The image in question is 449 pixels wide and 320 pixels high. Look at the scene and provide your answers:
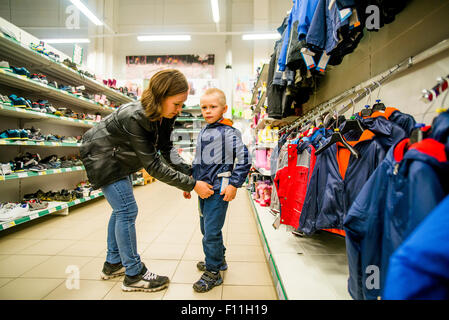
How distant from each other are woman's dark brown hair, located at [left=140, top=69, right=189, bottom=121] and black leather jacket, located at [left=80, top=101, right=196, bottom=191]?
5 cm

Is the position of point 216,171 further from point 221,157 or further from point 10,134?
point 10,134

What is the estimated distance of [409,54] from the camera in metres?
1.18

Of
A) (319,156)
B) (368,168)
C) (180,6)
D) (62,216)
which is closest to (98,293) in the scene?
(319,156)

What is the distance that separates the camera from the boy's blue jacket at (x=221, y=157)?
4.52ft

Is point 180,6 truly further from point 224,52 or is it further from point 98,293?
point 98,293

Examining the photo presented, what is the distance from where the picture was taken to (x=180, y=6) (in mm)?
7754

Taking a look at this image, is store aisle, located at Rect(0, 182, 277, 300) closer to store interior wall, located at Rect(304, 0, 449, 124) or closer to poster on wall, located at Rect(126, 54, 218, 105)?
store interior wall, located at Rect(304, 0, 449, 124)

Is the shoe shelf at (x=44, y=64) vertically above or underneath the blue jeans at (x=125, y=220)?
above

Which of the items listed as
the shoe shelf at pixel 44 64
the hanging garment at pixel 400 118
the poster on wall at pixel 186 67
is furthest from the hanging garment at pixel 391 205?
the poster on wall at pixel 186 67

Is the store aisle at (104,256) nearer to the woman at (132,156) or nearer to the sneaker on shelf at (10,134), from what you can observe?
the woman at (132,156)

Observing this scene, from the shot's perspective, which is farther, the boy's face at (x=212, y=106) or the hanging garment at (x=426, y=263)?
the boy's face at (x=212, y=106)

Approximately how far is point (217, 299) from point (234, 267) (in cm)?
41

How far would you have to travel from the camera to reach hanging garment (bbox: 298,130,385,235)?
0.99m

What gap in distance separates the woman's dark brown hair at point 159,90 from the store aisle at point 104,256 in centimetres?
117
